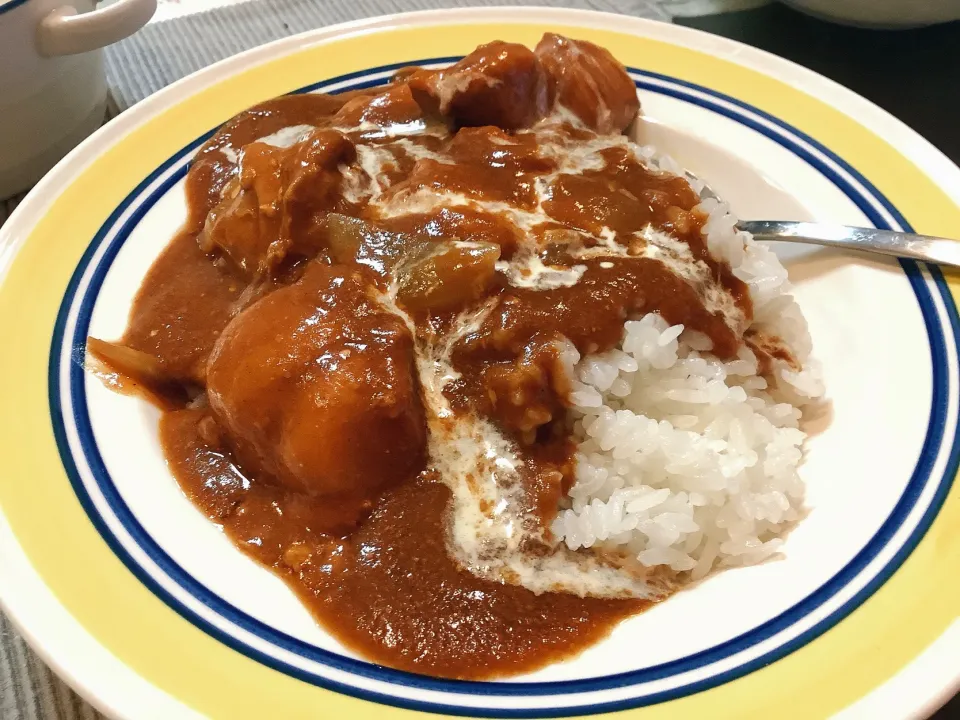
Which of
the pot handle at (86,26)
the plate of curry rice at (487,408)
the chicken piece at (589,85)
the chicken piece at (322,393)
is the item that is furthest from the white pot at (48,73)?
the chicken piece at (589,85)

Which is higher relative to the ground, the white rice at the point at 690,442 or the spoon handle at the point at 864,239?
the spoon handle at the point at 864,239

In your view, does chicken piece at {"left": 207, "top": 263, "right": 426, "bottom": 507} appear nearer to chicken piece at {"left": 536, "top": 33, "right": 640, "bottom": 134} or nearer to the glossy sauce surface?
the glossy sauce surface

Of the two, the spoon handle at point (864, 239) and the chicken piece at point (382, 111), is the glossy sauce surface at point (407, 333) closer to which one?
the chicken piece at point (382, 111)

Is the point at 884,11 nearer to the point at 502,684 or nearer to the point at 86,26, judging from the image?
the point at 86,26

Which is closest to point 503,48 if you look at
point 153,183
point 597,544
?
point 153,183

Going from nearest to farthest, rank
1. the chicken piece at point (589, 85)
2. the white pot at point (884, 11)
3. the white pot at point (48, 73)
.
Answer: the white pot at point (48, 73) → the chicken piece at point (589, 85) → the white pot at point (884, 11)

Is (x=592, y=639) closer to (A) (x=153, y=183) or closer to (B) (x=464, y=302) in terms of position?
(B) (x=464, y=302)
